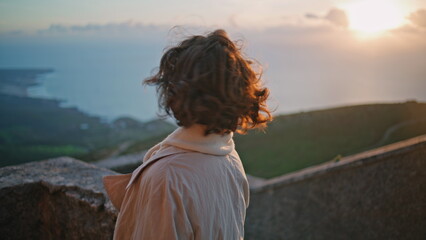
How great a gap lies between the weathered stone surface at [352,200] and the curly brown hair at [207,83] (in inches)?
242

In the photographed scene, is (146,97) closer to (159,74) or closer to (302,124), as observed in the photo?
(302,124)

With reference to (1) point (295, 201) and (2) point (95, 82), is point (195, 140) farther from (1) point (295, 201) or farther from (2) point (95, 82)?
(2) point (95, 82)

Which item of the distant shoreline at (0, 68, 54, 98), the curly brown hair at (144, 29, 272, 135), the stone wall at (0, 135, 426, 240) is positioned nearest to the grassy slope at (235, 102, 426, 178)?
the stone wall at (0, 135, 426, 240)

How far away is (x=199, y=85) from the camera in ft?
5.11

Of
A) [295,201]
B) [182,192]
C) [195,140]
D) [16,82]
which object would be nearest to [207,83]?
[195,140]

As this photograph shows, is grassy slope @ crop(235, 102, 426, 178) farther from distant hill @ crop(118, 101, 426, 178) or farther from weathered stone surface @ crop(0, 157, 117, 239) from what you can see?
weathered stone surface @ crop(0, 157, 117, 239)

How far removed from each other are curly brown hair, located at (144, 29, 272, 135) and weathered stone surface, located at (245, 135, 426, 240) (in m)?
6.14

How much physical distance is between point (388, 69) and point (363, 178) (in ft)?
183

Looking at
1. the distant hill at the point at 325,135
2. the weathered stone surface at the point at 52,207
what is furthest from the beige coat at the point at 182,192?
the distant hill at the point at 325,135

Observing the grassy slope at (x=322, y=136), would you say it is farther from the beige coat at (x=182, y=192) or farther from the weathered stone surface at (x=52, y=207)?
the beige coat at (x=182, y=192)

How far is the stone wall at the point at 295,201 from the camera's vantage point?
3225 millimetres

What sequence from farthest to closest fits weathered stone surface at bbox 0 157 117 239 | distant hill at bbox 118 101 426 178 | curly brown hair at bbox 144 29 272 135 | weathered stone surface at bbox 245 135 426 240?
distant hill at bbox 118 101 426 178
weathered stone surface at bbox 245 135 426 240
weathered stone surface at bbox 0 157 117 239
curly brown hair at bbox 144 29 272 135

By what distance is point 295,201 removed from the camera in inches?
354

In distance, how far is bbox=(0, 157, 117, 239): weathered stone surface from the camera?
10.2 feet
